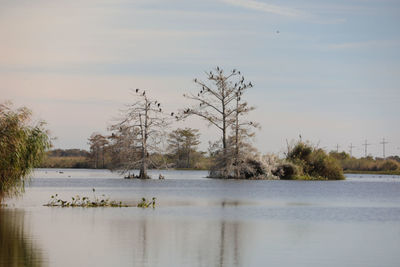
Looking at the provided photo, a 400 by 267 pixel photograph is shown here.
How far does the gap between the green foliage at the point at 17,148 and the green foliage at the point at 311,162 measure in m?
35.8

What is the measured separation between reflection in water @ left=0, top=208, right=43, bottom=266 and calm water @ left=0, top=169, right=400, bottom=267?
0.07ft

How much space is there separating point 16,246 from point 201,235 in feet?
16.1

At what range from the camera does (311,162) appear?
59.1 m

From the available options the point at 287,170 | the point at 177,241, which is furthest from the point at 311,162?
the point at 177,241

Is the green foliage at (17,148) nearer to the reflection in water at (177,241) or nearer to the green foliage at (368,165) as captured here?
the reflection in water at (177,241)

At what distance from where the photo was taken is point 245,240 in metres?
17.6

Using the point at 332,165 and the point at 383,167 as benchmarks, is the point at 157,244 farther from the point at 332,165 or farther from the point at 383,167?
the point at 383,167

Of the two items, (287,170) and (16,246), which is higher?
(287,170)

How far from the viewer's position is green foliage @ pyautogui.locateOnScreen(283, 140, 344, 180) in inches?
2296

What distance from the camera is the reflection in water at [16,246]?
44.9 ft

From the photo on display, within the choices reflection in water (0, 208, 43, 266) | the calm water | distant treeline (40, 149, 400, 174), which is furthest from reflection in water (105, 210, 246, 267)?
distant treeline (40, 149, 400, 174)

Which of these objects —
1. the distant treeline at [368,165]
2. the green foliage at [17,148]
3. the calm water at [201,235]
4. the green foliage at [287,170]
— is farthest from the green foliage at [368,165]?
the green foliage at [17,148]

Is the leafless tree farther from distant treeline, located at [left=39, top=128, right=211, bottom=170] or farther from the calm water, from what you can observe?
the calm water

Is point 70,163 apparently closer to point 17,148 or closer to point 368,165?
point 368,165
